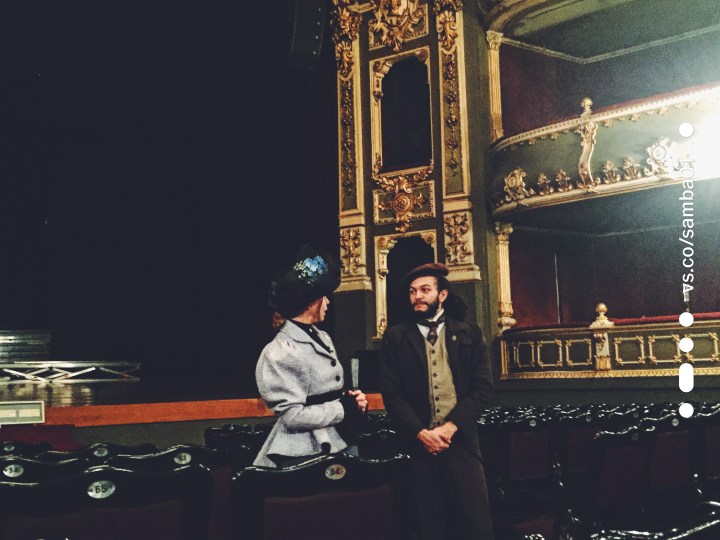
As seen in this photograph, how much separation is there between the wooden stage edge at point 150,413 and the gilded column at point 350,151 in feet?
21.6

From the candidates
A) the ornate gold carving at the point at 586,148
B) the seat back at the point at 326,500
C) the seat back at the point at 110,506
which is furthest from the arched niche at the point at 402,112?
the seat back at the point at 110,506

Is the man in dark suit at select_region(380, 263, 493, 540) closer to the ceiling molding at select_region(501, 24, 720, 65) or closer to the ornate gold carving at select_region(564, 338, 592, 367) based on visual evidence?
the ornate gold carving at select_region(564, 338, 592, 367)

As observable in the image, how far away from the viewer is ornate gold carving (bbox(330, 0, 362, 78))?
535 inches

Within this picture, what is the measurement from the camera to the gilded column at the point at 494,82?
12539 mm

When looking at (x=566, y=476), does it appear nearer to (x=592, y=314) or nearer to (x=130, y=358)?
(x=592, y=314)

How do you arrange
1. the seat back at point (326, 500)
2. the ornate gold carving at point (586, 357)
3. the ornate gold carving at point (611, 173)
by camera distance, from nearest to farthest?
the seat back at point (326, 500) → the ornate gold carving at point (611, 173) → the ornate gold carving at point (586, 357)

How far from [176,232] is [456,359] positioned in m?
11.1

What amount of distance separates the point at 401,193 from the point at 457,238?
122 centimetres

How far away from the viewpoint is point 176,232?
14.2 meters

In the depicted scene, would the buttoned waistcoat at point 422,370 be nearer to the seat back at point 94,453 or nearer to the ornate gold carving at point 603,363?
the seat back at point 94,453

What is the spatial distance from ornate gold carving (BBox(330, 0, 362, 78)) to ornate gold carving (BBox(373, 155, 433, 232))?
167 cm

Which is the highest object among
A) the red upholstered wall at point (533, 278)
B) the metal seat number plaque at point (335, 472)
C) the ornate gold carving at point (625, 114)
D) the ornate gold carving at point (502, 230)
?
the ornate gold carving at point (625, 114)

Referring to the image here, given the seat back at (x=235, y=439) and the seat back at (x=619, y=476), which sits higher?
the seat back at (x=235, y=439)

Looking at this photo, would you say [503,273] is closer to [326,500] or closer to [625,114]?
[625,114]
